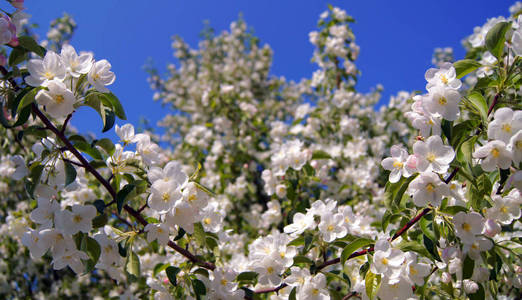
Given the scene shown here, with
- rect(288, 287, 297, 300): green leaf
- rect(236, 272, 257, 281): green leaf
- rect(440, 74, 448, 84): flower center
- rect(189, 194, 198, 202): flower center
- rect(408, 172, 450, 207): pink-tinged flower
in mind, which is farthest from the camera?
rect(236, 272, 257, 281): green leaf

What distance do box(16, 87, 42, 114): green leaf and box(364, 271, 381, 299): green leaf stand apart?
1.34 metres

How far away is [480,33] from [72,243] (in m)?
2.83

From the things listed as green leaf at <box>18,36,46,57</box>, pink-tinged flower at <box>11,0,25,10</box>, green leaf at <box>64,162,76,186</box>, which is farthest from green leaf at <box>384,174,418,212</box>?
pink-tinged flower at <box>11,0,25,10</box>

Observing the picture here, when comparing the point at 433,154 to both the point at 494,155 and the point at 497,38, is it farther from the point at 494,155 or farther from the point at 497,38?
the point at 497,38

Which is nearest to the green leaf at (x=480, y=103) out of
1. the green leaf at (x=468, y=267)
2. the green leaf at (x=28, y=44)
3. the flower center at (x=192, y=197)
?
the green leaf at (x=468, y=267)

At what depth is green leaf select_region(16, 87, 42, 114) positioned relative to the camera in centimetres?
128

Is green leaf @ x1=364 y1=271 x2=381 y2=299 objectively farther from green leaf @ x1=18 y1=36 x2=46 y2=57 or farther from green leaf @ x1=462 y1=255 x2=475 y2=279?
green leaf @ x1=18 y1=36 x2=46 y2=57

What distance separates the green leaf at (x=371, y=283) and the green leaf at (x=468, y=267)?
321 mm

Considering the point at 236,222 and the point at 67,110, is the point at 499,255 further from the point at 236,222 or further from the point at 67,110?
the point at 236,222

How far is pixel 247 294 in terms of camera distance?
1.77m

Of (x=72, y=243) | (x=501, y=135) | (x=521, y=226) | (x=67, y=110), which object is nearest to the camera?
(x=501, y=135)

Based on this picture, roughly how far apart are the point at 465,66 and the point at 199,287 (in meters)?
1.39

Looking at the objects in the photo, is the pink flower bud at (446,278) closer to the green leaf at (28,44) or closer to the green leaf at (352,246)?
the green leaf at (352,246)

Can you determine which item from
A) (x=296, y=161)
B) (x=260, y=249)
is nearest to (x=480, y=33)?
(x=296, y=161)
